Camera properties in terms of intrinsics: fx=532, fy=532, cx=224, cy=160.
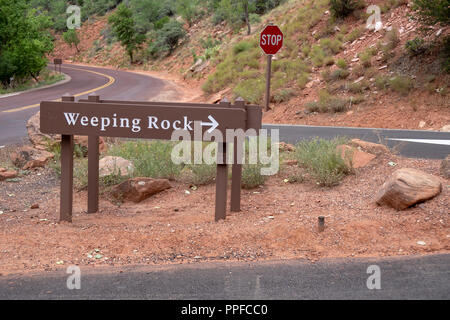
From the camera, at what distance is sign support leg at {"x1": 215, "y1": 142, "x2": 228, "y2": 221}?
5.60m

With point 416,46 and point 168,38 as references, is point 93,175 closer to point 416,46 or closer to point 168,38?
point 416,46

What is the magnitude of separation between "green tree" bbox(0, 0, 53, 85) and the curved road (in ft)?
6.17

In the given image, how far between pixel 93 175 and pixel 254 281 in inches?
122

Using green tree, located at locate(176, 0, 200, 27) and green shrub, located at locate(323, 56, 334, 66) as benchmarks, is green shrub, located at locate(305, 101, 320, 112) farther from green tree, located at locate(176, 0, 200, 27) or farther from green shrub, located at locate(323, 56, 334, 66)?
green tree, located at locate(176, 0, 200, 27)

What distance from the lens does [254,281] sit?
4.14 meters

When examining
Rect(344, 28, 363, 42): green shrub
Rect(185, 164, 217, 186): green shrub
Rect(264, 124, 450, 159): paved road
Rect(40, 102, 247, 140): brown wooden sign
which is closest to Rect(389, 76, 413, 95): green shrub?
Rect(264, 124, 450, 159): paved road

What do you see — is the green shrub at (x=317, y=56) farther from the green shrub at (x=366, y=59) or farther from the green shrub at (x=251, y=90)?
the green shrub at (x=251, y=90)

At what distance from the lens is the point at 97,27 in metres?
77.1

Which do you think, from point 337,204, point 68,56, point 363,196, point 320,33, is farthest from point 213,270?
point 68,56

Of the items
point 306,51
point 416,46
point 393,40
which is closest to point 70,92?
point 306,51

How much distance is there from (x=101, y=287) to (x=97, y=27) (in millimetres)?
77767

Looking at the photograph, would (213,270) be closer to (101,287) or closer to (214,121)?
(101,287)
